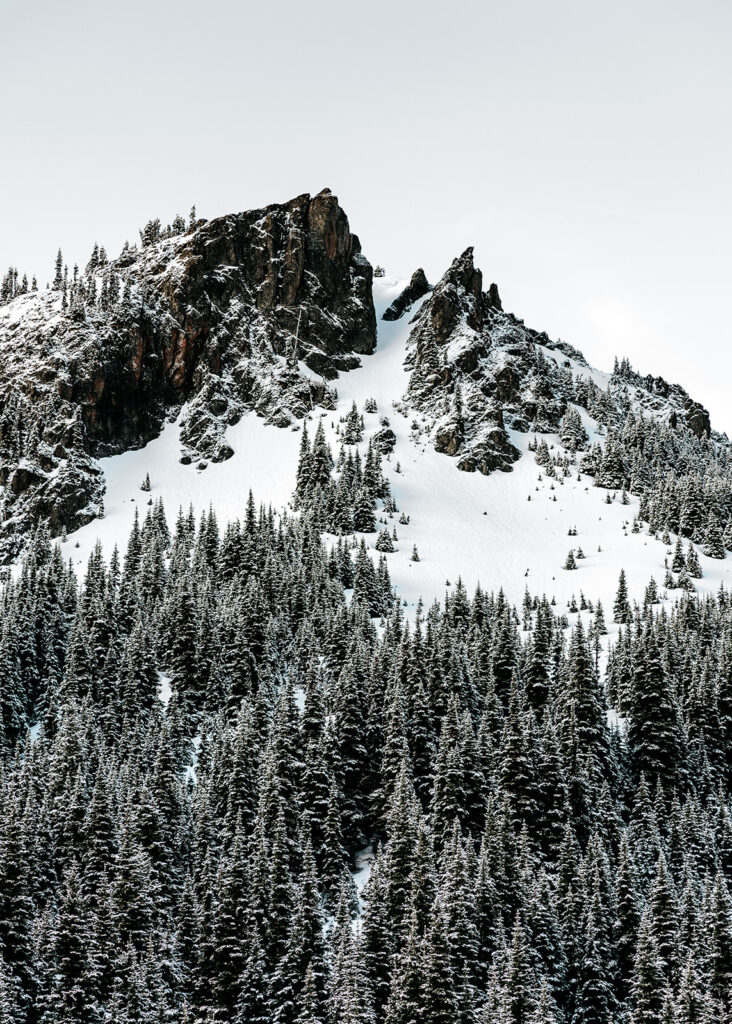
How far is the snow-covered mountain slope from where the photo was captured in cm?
15388

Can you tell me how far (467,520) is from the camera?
179000 millimetres

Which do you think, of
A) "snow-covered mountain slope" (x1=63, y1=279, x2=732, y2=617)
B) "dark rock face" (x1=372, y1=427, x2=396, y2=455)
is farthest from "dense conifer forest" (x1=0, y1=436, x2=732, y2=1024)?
"dark rock face" (x1=372, y1=427, x2=396, y2=455)

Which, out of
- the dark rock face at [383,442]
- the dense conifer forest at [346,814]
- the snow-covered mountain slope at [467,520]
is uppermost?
the dark rock face at [383,442]

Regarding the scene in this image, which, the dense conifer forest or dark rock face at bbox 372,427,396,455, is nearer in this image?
the dense conifer forest

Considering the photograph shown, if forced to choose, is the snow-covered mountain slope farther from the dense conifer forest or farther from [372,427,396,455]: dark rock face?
the dense conifer forest

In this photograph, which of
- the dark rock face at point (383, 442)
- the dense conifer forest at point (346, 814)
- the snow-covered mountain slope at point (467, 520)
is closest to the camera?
the dense conifer forest at point (346, 814)

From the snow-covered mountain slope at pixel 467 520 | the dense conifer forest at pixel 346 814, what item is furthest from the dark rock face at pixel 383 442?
the dense conifer forest at pixel 346 814

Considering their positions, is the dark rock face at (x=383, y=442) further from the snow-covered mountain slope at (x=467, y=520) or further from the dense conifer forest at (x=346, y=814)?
the dense conifer forest at (x=346, y=814)

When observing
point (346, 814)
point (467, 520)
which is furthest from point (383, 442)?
point (346, 814)

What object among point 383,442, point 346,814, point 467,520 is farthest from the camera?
point 383,442

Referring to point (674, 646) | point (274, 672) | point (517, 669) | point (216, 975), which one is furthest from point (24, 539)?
point (216, 975)

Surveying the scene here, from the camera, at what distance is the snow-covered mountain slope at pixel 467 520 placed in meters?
154

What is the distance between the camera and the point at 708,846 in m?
71.6

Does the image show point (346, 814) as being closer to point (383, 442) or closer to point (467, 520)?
point (467, 520)
